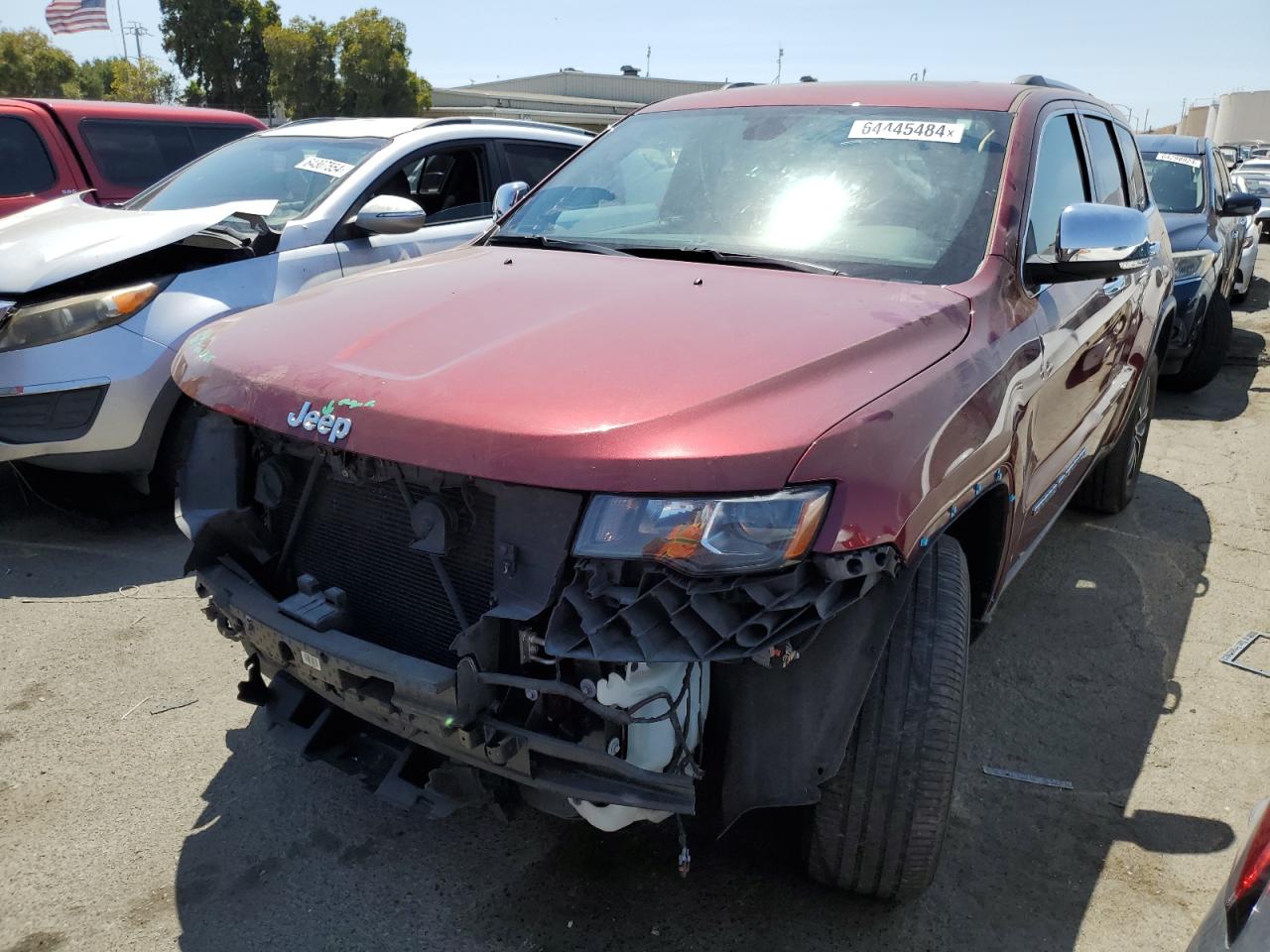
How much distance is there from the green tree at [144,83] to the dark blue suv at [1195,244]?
131 feet

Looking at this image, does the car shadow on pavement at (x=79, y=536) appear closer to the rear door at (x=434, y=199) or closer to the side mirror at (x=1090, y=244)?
the rear door at (x=434, y=199)

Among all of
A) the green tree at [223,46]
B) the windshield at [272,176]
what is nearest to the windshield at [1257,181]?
the windshield at [272,176]

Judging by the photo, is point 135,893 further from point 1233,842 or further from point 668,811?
point 1233,842

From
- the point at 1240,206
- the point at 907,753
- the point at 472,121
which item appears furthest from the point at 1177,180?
the point at 907,753

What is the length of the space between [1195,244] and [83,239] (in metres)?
7.28

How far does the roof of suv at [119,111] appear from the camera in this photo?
741cm

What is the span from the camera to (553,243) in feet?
10.5

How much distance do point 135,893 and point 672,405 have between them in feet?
5.95

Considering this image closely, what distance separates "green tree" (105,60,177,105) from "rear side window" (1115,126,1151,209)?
139ft

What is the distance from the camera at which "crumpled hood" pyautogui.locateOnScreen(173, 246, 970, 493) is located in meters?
1.82

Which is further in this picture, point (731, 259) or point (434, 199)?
point (434, 199)

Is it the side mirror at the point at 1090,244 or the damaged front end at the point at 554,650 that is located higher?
the side mirror at the point at 1090,244

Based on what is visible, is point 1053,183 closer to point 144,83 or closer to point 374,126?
point 374,126

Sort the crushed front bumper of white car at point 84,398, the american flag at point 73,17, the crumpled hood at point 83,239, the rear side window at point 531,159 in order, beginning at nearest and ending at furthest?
the crushed front bumper of white car at point 84,398 < the crumpled hood at point 83,239 < the rear side window at point 531,159 < the american flag at point 73,17
